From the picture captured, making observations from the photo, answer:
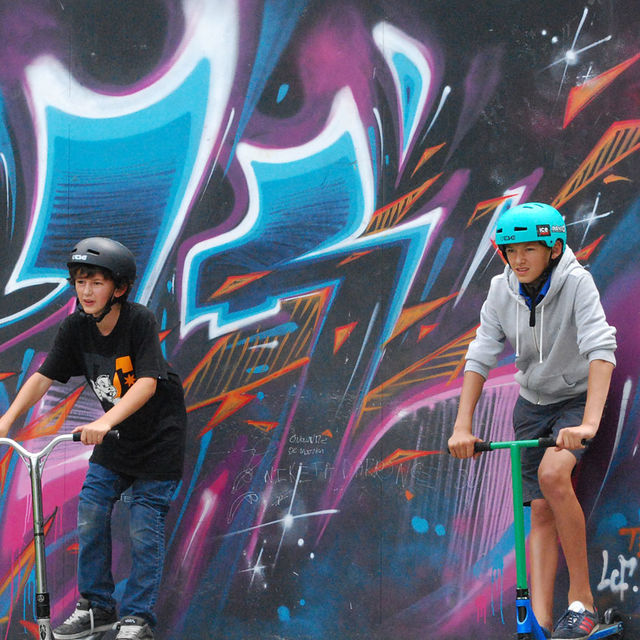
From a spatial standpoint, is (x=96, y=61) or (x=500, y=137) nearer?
(x=500, y=137)

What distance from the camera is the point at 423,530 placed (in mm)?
5008

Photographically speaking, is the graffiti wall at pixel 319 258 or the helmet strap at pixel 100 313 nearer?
the helmet strap at pixel 100 313

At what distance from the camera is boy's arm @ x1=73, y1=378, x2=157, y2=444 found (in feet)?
13.0

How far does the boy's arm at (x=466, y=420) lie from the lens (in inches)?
156

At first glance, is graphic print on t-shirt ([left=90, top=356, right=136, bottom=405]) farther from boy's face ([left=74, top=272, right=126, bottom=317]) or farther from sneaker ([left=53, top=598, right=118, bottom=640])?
sneaker ([left=53, top=598, right=118, bottom=640])

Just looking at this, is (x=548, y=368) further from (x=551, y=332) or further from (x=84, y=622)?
(x=84, y=622)

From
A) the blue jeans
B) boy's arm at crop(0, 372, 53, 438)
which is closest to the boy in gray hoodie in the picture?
the blue jeans

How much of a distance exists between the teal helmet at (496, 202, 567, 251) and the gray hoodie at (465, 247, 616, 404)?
0.59 feet

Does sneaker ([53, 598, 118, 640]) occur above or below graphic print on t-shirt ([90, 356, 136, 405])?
below

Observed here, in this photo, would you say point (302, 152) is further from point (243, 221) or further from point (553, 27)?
point (553, 27)

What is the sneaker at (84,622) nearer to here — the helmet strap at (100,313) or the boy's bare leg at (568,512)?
the helmet strap at (100,313)

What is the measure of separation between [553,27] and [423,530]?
269 centimetres

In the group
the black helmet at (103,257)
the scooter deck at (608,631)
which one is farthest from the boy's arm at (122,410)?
the scooter deck at (608,631)

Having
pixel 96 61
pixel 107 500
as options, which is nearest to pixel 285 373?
pixel 107 500
